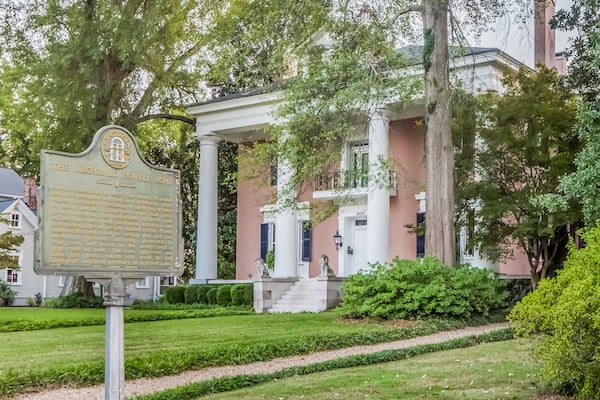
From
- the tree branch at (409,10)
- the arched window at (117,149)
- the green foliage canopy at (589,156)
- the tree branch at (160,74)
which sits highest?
the tree branch at (160,74)

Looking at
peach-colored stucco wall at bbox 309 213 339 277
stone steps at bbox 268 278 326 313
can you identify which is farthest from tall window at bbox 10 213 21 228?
stone steps at bbox 268 278 326 313

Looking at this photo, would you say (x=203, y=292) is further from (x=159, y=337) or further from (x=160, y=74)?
(x=159, y=337)

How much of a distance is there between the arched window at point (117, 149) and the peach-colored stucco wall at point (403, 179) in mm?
19890

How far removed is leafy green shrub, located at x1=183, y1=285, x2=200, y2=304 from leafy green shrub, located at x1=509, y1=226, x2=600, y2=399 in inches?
756

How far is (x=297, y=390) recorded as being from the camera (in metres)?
8.06

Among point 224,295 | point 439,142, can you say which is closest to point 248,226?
point 224,295

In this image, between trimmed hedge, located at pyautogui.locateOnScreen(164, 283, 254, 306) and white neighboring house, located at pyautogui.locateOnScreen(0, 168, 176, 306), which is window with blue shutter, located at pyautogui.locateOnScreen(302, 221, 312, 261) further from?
white neighboring house, located at pyautogui.locateOnScreen(0, 168, 176, 306)

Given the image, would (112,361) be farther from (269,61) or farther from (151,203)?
(269,61)

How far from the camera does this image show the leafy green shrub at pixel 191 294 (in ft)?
85.2

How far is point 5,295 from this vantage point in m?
34.0

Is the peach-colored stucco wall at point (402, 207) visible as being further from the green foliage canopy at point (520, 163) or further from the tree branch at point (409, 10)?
the tree branch at point (409, 10)

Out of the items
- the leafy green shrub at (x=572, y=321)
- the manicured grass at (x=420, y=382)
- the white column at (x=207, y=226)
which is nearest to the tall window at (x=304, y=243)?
the white column at (x=207, y=226)

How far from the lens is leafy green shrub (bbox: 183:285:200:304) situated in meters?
26.0

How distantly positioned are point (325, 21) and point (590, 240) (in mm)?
10481
